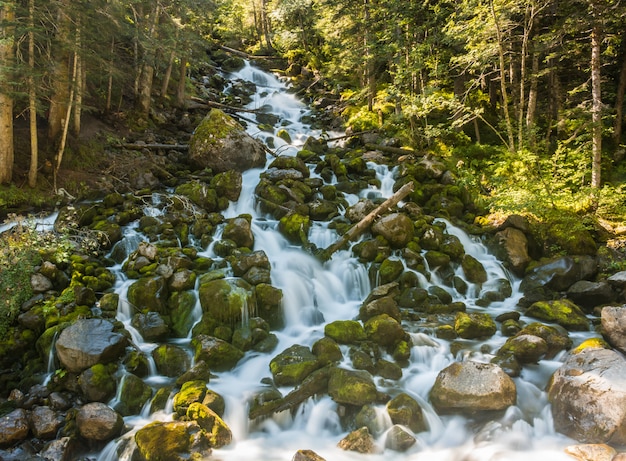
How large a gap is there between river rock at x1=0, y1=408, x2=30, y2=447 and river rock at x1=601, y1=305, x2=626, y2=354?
Result: 1043 centimetres

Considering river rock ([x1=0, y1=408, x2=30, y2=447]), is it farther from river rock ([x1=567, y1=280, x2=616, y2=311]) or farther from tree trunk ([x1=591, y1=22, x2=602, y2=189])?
tree trunk ([x1=591, y1=22, x2=602, y2=189])

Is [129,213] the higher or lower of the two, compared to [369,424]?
higher

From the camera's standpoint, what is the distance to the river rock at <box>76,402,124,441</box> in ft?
20.4

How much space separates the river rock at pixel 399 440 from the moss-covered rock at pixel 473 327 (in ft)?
10.3

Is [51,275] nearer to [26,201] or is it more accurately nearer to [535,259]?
[26,201]

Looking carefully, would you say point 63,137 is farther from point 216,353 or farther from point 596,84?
point 596,84

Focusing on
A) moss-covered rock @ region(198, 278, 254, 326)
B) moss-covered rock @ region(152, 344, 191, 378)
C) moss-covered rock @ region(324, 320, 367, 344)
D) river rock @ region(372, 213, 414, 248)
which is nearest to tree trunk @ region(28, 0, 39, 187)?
moss-covered rock @ region(198, 278, 254, 326)

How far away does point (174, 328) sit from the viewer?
8.84m

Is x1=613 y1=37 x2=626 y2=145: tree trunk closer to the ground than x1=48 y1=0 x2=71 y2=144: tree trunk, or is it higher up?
closer to the ground

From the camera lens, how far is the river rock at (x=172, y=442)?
Result: 19.2 ft

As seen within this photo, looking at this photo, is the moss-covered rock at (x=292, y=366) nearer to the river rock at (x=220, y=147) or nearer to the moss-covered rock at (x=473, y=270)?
the moss-covered rock at (x=473, y=270)

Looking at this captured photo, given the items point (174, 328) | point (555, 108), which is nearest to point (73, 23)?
point (174, 328)

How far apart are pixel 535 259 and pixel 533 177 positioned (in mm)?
2661

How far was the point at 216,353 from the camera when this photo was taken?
792cm
